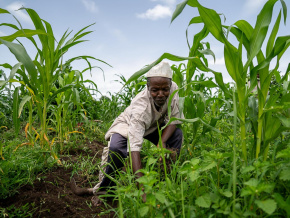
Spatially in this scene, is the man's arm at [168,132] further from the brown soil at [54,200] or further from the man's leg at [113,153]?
the brown soil at [54,200]

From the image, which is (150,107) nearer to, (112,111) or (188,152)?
(188,152)

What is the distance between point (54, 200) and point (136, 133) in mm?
774

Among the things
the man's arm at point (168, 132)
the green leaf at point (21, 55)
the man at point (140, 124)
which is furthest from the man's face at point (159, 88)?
the green leaf at point (21, 55)

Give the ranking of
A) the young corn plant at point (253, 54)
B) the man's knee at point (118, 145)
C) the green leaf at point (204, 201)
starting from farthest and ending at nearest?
the man's knee at point (118, 145), the young corn plant at point (253, 54), the green leaf at point (204, 201)

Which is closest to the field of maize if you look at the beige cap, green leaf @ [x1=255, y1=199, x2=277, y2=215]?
green leaf @ [x1=255, y1=199, x2=277, y2=215]

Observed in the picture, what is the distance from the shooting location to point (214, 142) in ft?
9.14

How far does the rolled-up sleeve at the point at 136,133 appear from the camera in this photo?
1.84m

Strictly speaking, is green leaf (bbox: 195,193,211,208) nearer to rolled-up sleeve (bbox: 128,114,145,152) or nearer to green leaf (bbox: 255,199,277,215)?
green leaf (bbox: 255,199,277,215)

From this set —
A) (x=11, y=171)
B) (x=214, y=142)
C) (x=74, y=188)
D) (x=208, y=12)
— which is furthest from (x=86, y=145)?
(x=208, y=12)

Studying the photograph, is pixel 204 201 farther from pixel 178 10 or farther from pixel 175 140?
pixel 175 140

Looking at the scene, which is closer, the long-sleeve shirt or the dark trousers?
the long-sleeve shirt

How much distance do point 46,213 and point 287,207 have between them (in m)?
1.46

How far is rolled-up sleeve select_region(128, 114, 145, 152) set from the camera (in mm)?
1844

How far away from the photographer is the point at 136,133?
1.91 meters
